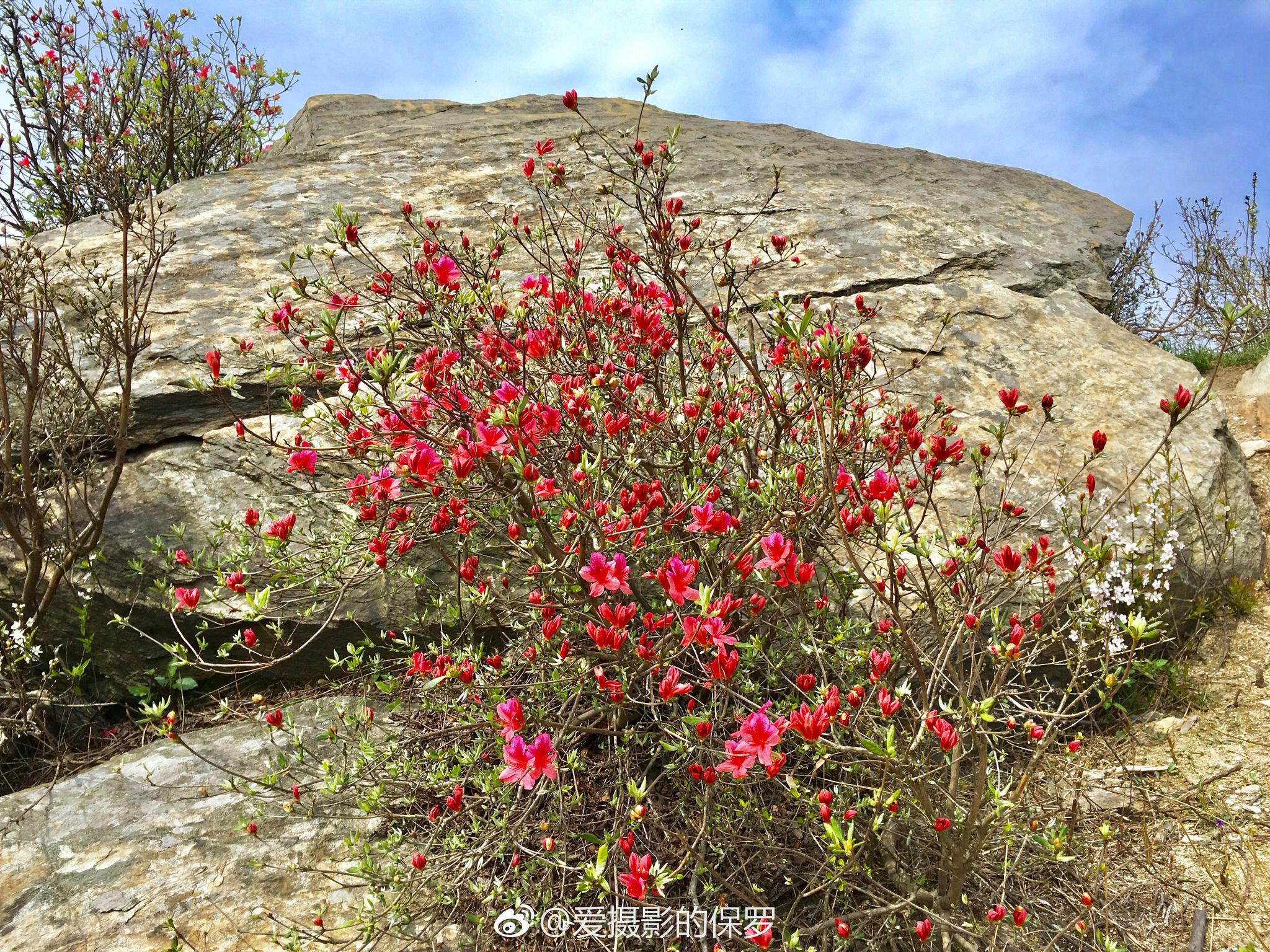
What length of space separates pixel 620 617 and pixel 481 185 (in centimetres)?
492

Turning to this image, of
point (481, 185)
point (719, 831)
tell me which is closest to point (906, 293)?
point (481, 185)

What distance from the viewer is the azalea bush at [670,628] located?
6.75 ft

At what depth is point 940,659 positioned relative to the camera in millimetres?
2146

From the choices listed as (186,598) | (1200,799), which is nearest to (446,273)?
(186,598)

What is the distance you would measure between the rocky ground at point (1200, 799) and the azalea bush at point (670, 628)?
0.20m

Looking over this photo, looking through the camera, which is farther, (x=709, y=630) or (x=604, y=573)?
(x=604, y=573)

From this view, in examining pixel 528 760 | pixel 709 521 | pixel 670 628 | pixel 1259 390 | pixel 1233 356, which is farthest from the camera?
pixel 1233 356

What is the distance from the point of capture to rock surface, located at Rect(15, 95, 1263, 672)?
3902 mm

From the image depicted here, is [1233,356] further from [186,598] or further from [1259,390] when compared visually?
[186,598]

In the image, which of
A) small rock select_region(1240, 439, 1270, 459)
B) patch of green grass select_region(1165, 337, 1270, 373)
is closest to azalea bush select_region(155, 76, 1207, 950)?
small rock select_region(1240, 439, 1270, 459)

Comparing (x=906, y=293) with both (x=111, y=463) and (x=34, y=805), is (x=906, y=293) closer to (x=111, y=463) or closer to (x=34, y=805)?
(x=111, y=463)

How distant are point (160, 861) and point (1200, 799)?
11.9ft

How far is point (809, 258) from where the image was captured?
5141 millimetres

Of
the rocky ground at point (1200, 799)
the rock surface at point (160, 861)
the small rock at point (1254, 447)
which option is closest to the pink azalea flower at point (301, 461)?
the rock surface at point (160, 861)
